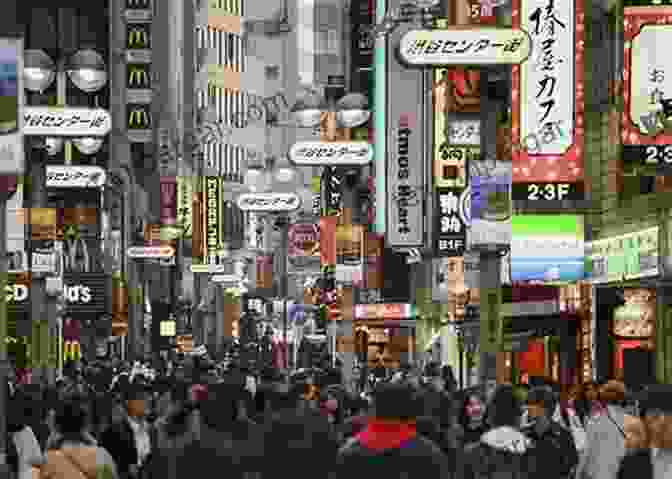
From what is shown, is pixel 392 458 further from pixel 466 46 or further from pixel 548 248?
pixel 548 248

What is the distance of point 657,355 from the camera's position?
30719mm

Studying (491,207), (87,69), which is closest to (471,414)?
(491,207)

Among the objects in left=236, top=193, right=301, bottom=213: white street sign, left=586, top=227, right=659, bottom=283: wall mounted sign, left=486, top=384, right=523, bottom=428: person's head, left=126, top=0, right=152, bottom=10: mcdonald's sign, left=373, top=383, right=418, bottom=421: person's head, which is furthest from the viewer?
left=126, top=0, right=152, bottom=10: mcdonald's sign

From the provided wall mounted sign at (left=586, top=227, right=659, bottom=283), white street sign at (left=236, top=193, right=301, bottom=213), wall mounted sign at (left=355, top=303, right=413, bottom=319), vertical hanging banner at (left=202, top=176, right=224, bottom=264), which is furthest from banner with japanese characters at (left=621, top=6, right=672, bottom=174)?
vertical hanging banner at (left=202, top=176, right=224, bottom=264)

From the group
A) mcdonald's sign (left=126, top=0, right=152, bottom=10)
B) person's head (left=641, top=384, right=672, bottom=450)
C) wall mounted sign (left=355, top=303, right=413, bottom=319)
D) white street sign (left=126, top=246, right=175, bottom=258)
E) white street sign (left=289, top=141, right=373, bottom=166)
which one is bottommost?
wall mounted sign (left=355, top=303, right=413, bottom=319)

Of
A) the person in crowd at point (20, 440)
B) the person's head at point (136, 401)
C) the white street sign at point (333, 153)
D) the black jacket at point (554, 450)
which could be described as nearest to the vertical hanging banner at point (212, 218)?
the white street sign at point (333, 153)

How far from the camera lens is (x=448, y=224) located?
34.7 m

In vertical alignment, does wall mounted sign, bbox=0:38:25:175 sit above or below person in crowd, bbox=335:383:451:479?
above

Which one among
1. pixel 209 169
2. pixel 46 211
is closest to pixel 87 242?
pixel 46 211

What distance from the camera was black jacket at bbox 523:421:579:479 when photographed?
547 inches

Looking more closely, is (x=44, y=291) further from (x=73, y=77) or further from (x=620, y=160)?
(x=620, y=160)

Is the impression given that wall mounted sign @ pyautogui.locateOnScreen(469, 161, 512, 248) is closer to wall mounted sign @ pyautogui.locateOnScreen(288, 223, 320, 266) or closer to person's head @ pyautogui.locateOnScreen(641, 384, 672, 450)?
person's head @ pyautogui.locateOnScreen(641, 384, 672, 450)

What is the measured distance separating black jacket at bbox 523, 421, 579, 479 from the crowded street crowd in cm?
1

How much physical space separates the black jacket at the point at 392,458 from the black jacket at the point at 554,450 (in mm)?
3033
